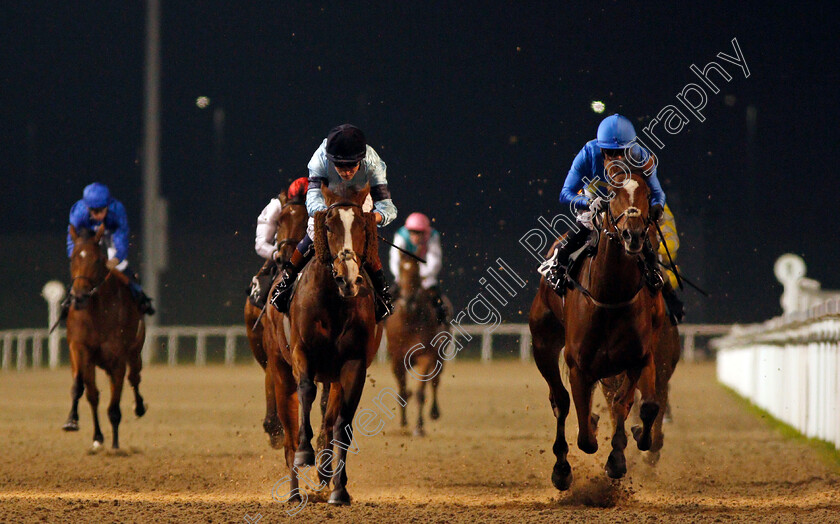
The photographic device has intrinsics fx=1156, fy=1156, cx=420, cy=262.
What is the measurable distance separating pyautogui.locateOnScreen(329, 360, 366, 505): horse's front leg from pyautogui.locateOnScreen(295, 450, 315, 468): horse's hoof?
0.55 ft

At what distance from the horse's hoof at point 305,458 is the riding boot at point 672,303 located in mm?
2625

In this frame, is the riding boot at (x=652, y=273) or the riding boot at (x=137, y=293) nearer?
the riding boot at (x=652, y=273)

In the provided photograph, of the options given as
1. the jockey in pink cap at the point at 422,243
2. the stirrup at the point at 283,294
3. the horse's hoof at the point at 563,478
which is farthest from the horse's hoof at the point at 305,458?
the jockey in pink cap at the point at 422,243

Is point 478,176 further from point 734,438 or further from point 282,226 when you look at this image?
point 734,438

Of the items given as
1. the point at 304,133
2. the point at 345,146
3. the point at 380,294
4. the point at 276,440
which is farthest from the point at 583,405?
the point at 304,133

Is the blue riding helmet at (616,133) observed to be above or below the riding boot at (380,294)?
above

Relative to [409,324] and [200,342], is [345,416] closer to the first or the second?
[409,324]

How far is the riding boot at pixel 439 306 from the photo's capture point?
11.8 m

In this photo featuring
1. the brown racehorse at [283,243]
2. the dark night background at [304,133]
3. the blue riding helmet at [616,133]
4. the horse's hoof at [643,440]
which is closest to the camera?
the horse's hoof at [643,440]

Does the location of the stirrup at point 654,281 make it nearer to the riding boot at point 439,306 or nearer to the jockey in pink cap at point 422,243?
the riding boot at point 439,306

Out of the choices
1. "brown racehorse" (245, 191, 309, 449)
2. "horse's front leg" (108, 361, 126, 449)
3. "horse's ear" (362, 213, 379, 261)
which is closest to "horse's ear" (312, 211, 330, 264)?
"horse's ear" (362, 213, 379, 261)

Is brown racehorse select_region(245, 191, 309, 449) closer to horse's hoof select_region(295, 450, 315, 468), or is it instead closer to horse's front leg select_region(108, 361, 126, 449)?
horse's hoof select_region(295, 450, 315, 468)

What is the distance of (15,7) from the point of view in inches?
1287

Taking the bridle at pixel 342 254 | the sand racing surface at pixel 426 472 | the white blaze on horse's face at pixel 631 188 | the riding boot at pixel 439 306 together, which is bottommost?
the sand racing surface at pixel 426 472
